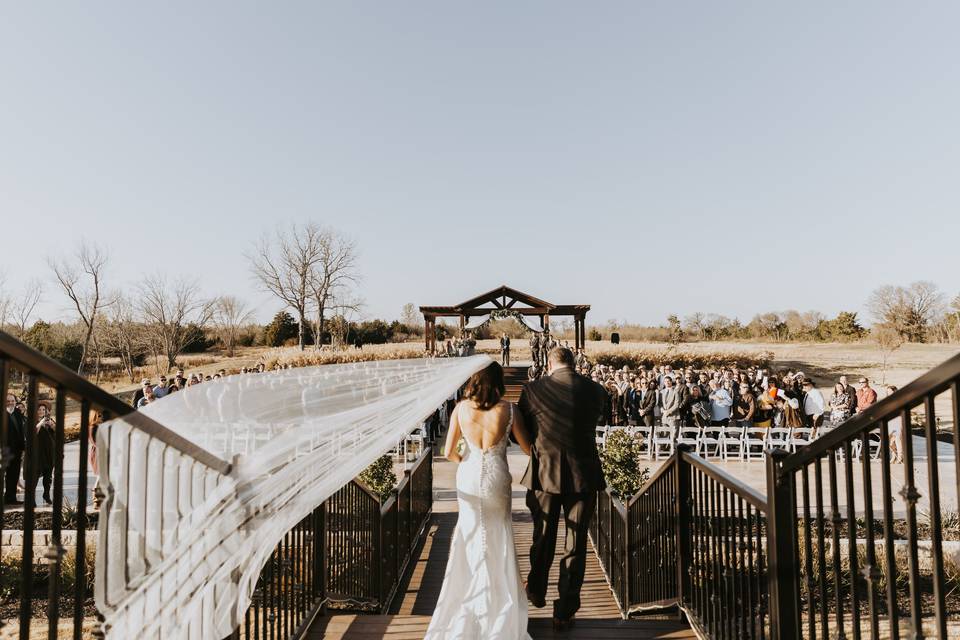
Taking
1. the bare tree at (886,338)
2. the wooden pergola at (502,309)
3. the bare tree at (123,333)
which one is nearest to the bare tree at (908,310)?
the bare tree at (886,338)

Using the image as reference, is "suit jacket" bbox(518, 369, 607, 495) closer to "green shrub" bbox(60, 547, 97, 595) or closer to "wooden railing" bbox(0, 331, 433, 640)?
"wooden railing" bbox(0, 331, 433, 640)

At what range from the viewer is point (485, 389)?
386 centimetres

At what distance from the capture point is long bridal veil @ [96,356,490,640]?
1909 millimetres

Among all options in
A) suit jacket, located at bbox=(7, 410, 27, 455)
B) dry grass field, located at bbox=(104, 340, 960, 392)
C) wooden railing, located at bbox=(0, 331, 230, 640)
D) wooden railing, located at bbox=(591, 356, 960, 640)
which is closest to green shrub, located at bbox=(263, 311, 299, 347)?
dry grass field, located at bbox=(104, 340, 960, 392)

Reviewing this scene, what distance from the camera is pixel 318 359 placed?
25.2 metres

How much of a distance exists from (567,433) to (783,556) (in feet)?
4.86

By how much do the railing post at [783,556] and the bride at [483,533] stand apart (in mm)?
1583

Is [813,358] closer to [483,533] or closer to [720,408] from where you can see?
[720,408]

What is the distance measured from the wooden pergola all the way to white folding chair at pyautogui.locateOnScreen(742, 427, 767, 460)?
14.2 meters

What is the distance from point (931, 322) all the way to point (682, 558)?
166 ft

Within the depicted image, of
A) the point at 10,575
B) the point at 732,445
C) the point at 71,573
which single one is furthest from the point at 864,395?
the point at 10,575

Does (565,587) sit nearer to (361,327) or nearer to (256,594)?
(256,594)

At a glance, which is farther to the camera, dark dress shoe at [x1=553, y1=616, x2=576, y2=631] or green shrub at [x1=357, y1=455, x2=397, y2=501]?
green shrub at [x1=357, y1=455, x2=397, y2=501]

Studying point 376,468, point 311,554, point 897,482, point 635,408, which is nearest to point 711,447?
point 635,408
